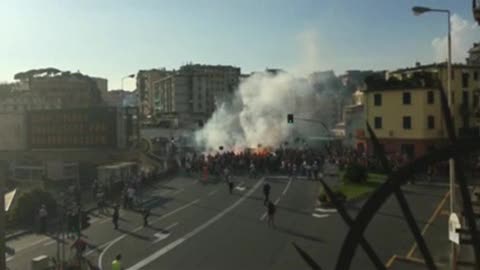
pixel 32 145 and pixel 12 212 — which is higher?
pixel 32 145

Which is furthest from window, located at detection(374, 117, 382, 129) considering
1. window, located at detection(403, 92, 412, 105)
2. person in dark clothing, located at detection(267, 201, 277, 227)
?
person in dark clothing, located at detection(267, 201, 277, 227)

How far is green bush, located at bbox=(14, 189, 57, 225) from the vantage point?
1107 inches

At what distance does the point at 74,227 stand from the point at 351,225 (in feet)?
67.2

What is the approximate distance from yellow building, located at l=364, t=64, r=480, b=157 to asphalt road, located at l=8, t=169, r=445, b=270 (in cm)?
1540

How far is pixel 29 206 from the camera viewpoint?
28.3 meters

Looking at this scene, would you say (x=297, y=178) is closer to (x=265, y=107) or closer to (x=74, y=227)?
(x=74, y=227)

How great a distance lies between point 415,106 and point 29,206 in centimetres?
3408

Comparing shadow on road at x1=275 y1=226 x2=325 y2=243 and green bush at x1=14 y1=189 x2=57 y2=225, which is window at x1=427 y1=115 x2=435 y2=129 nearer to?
shadow on road at x1=275 y1=226 x2=325 y2=243

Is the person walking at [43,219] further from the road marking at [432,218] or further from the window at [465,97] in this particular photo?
the window at [465,97]

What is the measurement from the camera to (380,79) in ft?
179

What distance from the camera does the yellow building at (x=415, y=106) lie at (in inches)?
1993

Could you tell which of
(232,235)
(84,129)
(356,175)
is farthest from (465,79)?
(232,235)

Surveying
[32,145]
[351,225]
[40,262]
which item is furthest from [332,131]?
[351,225]

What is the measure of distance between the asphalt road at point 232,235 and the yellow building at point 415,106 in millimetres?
Result: 15397
